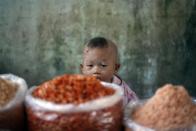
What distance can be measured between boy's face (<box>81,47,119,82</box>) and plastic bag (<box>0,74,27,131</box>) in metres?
0.88

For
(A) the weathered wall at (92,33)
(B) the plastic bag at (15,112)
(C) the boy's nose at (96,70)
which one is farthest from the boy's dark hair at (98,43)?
(A) the weathered wall at (92,33)

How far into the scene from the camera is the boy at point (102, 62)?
6.93 feet

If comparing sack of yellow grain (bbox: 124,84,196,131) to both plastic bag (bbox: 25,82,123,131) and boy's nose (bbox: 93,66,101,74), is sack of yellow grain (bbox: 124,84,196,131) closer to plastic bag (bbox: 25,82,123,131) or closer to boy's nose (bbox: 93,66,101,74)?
plastic bag (bbox: 25,82,123,131)

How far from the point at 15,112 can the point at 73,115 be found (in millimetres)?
180

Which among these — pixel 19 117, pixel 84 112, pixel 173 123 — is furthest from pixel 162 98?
pixel 19 117

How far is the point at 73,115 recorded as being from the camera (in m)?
1.08

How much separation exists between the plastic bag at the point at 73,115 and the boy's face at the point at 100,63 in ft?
3.05

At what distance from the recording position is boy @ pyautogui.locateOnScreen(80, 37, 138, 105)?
2.11 m

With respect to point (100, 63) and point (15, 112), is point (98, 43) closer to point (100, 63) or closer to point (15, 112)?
point (100, 63)

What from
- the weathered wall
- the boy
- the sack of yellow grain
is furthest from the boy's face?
the weathered wall

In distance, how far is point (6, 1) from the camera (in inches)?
144

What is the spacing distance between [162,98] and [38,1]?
2.69m

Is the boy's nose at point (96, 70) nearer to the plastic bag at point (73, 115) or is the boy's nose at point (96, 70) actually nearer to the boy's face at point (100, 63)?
the boy's face at point (100, 63)

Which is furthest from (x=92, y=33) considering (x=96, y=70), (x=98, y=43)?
(x=96, y=70)
